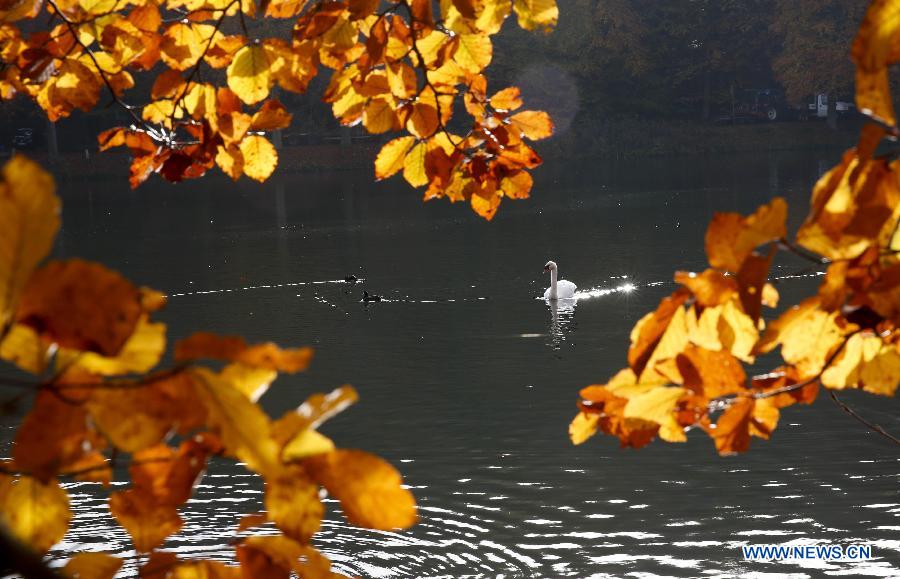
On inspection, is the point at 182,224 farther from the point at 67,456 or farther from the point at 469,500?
the point at 67,456

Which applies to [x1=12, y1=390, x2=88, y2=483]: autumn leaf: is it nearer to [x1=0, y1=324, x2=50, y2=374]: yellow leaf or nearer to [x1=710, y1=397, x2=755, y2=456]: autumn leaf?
[x1=0, y1=324, x2=50, y2=374]: yellow leaf

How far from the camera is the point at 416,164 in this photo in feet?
8.83

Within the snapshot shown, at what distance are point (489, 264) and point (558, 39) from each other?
110 ft

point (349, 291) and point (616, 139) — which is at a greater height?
point (616, 139)

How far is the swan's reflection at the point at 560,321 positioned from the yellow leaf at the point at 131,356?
1438 centimetres

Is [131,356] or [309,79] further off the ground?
[309,79]

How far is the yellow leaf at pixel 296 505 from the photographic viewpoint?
38.6 inches

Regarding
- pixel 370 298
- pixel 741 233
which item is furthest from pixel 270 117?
pixel 370 298

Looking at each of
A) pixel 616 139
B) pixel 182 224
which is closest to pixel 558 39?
pixel 616 139

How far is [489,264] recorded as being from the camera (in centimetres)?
2305

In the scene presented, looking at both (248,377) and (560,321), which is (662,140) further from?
(248,377)

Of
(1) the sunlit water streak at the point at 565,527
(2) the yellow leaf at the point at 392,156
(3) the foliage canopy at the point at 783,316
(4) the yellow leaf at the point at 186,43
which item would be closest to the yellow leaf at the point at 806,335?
(3) the foliage canopy at the point at 783,316

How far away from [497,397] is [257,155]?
9.69 meters

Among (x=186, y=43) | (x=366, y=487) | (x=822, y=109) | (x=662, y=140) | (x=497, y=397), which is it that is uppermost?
(x=822, y=109)
